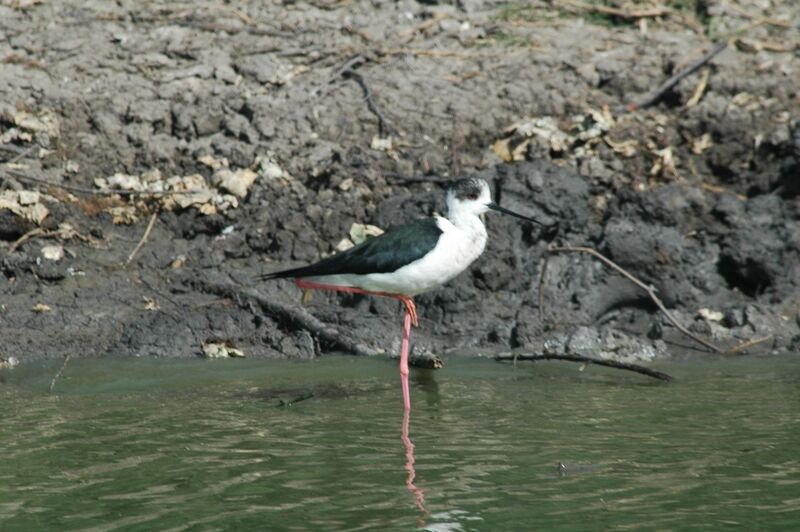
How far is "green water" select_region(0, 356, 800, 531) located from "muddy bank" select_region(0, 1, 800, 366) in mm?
531

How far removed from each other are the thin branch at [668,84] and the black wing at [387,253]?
295 cm

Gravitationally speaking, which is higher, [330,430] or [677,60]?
[677,60]

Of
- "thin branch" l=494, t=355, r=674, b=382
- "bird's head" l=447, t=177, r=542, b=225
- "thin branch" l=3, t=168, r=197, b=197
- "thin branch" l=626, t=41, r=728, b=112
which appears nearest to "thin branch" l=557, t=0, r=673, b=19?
"thin branch" l=626, t=41, r=728, b=112

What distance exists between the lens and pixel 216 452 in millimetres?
5422

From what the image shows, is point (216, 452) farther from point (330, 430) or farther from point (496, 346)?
point (496, 346)

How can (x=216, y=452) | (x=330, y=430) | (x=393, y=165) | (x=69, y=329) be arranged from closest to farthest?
(x=216, y=452) < (x=330, y=430) < (x=69, y=329) < (x=393, y=165)

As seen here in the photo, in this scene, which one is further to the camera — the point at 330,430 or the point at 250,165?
the point at 250,165

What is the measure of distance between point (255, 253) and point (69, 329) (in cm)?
136

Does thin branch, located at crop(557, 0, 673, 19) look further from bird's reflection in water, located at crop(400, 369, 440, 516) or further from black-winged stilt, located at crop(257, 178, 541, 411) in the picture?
bird's reflection in water, located at crop(400, 369, 440, 516)

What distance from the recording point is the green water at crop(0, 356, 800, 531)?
462cm

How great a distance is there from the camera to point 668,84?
9422mm

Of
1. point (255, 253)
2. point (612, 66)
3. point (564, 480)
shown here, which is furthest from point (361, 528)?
point (612, 66)

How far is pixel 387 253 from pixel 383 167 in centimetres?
205

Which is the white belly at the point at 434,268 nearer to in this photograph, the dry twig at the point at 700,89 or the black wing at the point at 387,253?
the black wing at the point at 387,253
